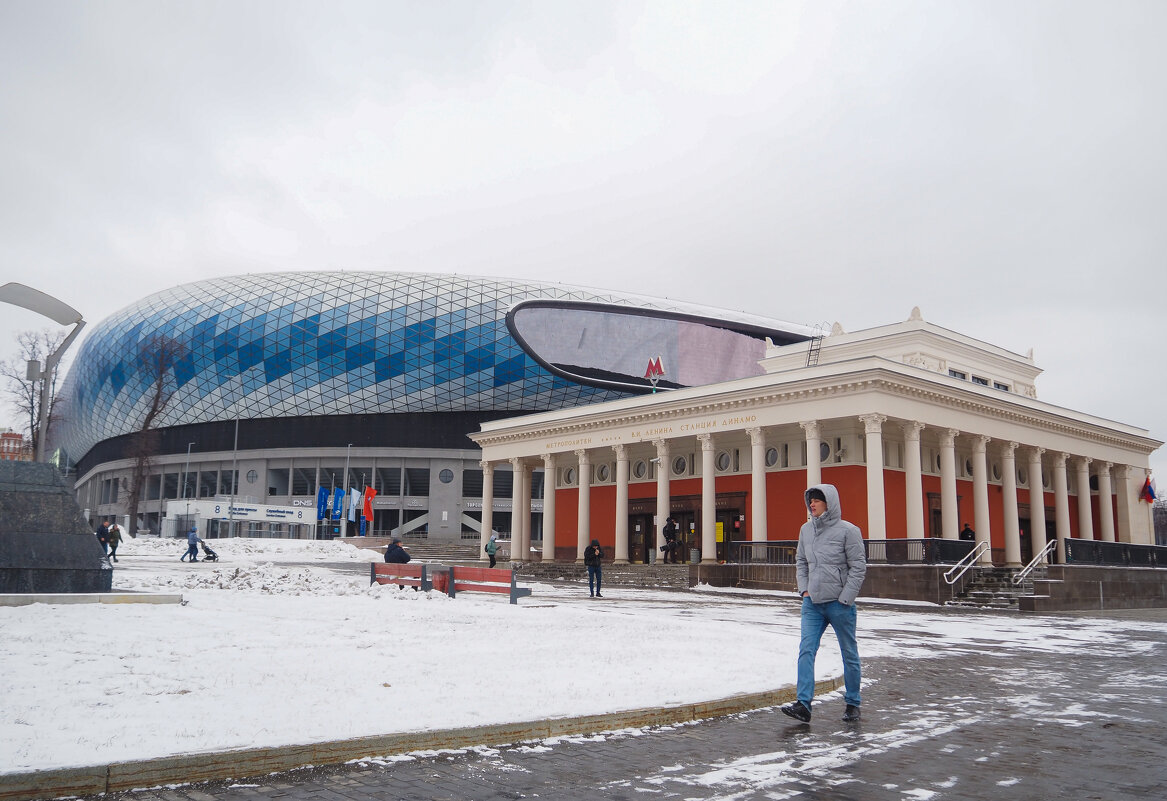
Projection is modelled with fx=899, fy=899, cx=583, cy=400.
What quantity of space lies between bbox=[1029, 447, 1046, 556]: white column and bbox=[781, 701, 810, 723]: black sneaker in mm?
37029

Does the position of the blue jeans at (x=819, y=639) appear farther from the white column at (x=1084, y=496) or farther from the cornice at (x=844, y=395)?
the white column at (x=1084, y=496)

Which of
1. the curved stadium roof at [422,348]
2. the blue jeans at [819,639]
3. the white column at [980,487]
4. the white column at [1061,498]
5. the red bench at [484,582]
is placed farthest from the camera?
the curved stadium roof at [422,348]

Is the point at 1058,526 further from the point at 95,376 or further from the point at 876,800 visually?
the point at 95,376

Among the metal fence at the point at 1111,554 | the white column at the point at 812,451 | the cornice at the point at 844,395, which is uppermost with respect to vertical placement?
the cornice at the point at 844,395

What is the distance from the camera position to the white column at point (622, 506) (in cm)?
4209

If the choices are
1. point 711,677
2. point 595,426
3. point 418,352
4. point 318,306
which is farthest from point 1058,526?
point 318,306

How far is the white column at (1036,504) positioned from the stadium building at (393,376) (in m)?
36.6

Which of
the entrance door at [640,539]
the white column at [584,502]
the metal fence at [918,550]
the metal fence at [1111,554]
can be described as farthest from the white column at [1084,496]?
the white column at [584,502]

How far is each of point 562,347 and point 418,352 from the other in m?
12.7

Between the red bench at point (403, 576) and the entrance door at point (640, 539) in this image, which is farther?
the entrance door at point (640, 539)

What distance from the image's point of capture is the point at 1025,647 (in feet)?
47.7

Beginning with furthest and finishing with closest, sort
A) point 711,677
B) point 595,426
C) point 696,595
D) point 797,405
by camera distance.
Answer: point 595,426, point 797,405, point 696,595, point 711,677

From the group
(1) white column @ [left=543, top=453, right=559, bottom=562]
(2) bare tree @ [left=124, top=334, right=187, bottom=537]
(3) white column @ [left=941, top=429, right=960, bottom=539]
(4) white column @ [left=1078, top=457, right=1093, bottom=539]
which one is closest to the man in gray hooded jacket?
(3) white column @ [left=941, top=429, right=960, bottom=539]

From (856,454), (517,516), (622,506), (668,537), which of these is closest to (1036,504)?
(856,454)
